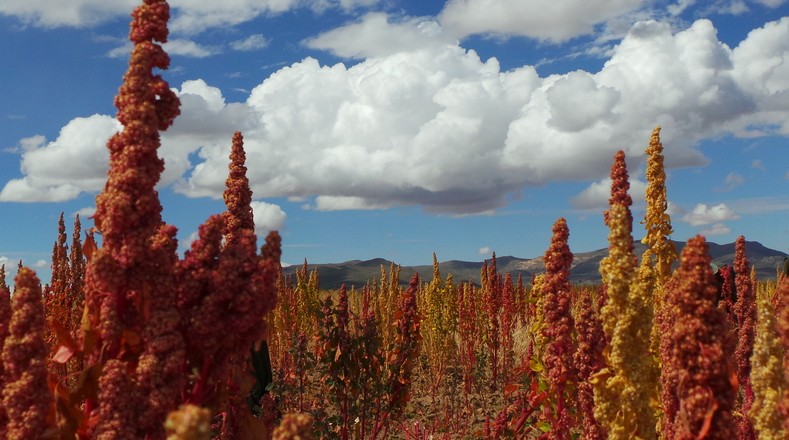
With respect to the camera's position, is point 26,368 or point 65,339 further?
point 65,339

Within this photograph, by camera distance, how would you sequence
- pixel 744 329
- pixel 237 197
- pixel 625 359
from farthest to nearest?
pixel 744 329
pixel 237 197
pixel 625 359

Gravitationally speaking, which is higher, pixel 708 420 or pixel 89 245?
pixel 89 245

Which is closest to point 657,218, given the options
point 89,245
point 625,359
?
point 625,359

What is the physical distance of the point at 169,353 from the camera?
2.20 m

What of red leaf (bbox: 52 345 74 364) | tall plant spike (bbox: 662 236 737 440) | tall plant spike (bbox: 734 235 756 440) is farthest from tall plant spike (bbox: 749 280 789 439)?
tall plant spike (bbox: 734 235 756 440)

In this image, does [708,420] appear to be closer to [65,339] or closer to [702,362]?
[702,362]

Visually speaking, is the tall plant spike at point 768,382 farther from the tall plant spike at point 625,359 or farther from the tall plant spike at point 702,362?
the tall plant spike at point 625,359

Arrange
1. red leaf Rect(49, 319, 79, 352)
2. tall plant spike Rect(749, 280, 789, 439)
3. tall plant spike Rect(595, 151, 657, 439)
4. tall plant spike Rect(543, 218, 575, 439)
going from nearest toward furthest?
tall plant spike Rect(749, 280, 789, 439) < red leaf Rect(49, 319, 79, 352) < tall plant spike Rect(595, 151, 657, 439) < tall plant spike Rect(543, 218, 575, 439)

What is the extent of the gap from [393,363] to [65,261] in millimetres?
4914

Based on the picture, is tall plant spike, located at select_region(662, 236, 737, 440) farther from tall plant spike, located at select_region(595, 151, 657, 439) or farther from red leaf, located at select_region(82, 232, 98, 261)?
red leaf, located at select_region(82, 232, 98, 261)

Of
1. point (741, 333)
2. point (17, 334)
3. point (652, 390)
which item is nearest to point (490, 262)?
point (741, 333)

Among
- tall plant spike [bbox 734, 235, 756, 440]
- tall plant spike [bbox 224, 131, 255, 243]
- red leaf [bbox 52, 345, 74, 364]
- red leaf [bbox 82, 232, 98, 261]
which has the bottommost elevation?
tall plant spike [bbox 734, 235, 756, 440]

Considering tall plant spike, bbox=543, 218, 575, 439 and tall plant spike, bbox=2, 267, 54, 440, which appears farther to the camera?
tall plant spike, bbox=543, 218, 575, 439

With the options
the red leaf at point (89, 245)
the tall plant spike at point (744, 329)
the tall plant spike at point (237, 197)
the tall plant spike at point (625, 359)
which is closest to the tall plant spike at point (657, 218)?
the tall plant spike at point (744, 329)
